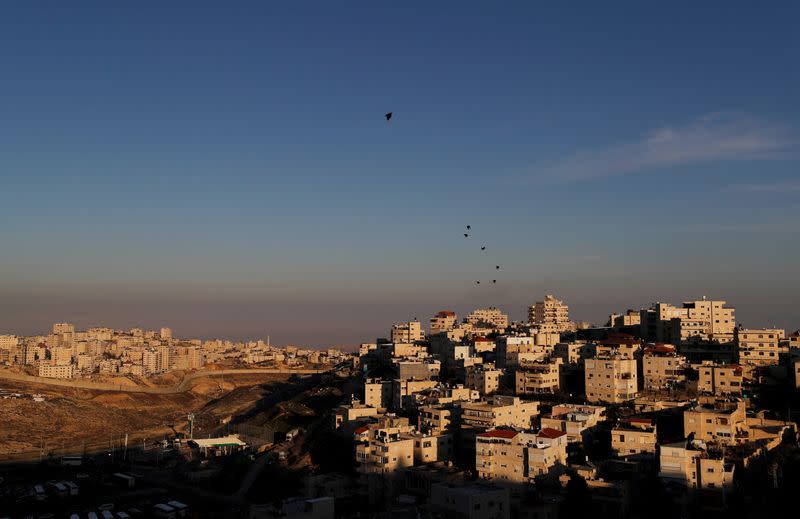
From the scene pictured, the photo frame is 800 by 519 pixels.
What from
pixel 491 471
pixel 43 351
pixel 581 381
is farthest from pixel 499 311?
pixel 43 351

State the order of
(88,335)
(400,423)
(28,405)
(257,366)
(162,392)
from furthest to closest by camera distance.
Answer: (88,335) < (257,366) < (162,392) < (28,405) < (400,423)

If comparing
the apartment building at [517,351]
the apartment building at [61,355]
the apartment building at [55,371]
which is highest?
the apartment building at [517,351]

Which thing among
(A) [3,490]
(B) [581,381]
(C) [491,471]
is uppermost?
(B) [581,381]

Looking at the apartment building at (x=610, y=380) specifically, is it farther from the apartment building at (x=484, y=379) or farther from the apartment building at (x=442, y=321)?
the apartment building at (x=442, y=321)

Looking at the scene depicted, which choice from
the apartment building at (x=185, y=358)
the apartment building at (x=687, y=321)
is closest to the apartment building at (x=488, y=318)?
the apartment building at (x=687, y=321)

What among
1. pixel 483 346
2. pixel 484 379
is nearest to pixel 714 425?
pixel 484 379

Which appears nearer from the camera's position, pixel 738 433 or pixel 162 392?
pixel 738 433

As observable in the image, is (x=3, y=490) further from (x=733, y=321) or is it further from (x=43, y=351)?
(x=43, y=351)
